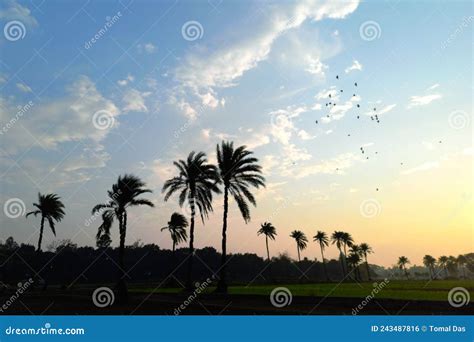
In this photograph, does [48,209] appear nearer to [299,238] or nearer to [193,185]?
[193,185]

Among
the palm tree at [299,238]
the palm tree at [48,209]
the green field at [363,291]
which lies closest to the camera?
the green field at [363,291]

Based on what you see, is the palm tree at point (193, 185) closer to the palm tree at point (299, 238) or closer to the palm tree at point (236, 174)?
the palm tree at point (236, 174)

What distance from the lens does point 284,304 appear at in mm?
19797

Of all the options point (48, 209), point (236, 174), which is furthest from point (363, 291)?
point (48, 209)

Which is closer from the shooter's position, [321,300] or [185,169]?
[321,300]

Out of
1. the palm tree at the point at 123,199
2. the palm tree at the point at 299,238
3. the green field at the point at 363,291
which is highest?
the palm tree at the point at 299,238

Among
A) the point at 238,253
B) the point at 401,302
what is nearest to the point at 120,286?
the point at 401,302

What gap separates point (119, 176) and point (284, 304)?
53.9 feet

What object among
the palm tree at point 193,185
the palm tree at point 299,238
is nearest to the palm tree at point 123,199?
the palm tree at point 193,185

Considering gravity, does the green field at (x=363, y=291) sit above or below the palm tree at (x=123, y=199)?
below

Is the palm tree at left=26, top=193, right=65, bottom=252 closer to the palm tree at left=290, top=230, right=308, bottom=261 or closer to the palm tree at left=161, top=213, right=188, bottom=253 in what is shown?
the palm tree at left=161, top=213, right=188, bottom=253

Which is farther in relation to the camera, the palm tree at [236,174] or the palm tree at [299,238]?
the palm tree at [299,238]

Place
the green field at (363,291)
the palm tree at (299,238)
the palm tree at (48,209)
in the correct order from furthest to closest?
the palm tree at (299,238)
the palm tree at (48,209)
the green field at (363,291)

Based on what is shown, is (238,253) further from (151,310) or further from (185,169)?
(151,310)
